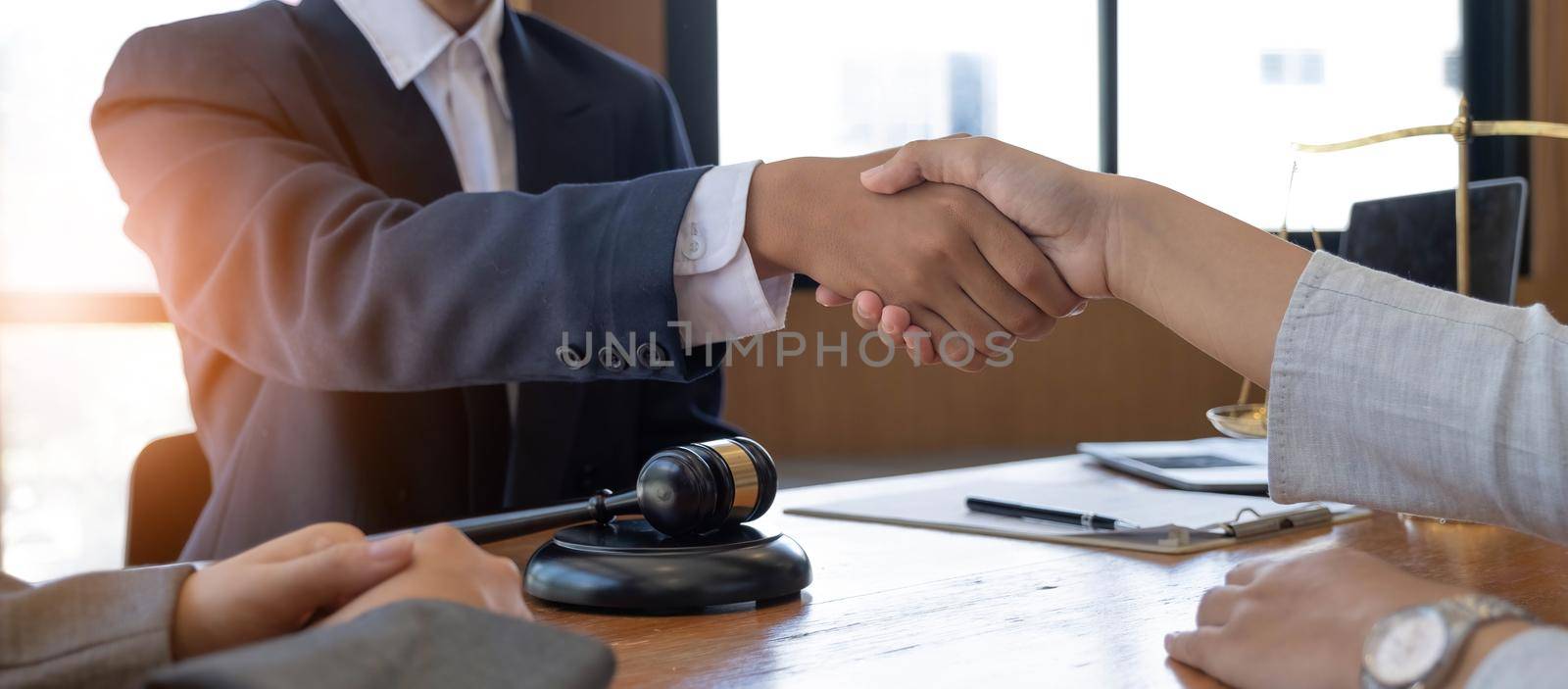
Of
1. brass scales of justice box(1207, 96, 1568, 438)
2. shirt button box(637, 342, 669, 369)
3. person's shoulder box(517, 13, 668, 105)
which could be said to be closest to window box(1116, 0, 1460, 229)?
person's shoulder box(517, 13, 668, 105)

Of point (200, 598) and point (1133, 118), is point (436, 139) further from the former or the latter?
point (1133, 118)

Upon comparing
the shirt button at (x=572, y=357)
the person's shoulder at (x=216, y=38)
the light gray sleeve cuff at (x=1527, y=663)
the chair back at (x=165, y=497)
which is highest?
the person's shoulder at (x=216, y=38)

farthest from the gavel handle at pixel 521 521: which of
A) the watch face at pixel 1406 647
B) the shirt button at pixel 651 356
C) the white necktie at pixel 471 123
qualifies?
the white necktie at pixel 471 123

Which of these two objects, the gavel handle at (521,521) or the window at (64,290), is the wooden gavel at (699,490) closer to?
the gavel handle at (521,521)

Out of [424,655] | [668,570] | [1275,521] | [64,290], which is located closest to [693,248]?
[668,570]

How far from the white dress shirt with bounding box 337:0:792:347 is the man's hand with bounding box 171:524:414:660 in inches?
20.4

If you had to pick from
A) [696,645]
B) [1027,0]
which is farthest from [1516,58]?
[696,645]

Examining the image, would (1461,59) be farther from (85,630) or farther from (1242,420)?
(85,630)

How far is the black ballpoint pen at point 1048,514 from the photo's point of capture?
0.92 m

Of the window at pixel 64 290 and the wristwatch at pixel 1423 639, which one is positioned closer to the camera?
the wristwatch at pixel 1423 639

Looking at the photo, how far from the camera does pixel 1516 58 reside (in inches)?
150

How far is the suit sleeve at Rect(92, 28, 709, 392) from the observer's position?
37.9 inches

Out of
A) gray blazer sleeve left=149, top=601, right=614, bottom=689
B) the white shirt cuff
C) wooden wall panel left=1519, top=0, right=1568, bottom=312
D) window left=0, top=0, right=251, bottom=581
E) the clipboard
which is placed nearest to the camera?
gray blazer sleeve left=149, top=601, right=614, bottom=689

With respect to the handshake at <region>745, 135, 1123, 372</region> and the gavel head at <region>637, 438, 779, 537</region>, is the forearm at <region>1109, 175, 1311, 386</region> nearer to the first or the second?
the handshake at <region>745, 135, 1123, 372</region>
